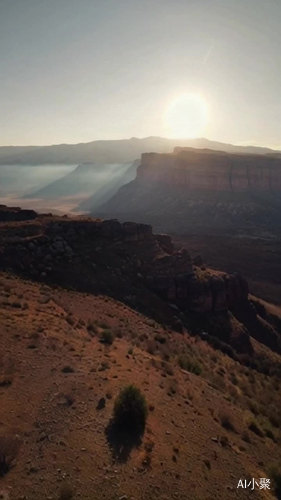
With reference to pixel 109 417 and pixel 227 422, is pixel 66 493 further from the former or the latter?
pixel 227 422

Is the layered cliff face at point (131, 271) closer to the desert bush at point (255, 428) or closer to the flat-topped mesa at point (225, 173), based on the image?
the desert bush at point (255, 428)

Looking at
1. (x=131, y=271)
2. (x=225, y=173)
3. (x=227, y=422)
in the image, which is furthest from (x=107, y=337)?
(x=225, y=173)

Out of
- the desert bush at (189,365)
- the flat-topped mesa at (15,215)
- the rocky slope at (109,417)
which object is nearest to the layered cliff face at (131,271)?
the flat-topped mesa at (15,215)

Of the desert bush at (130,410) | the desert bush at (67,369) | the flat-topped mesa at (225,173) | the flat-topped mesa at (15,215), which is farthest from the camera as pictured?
the flat-topped mesa at (225,173)

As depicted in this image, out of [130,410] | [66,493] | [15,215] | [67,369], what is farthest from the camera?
[15,215]

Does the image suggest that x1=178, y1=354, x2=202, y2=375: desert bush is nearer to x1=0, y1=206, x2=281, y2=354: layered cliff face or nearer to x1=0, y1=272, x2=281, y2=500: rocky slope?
x1=0, y1=272, x2=281, y2=500: rocky slope

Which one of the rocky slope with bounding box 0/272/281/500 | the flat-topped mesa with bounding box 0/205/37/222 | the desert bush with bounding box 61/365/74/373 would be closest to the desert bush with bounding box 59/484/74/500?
the rocky slope with bounding box 0/272/281/500
